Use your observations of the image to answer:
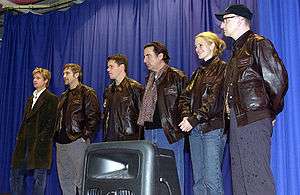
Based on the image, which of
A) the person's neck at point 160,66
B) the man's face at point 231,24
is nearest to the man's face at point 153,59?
the person's neck at point 160,66

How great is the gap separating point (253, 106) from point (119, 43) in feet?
10.1

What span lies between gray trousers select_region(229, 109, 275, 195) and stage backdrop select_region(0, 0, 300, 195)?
0.76 metres

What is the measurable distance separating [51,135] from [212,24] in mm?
1912

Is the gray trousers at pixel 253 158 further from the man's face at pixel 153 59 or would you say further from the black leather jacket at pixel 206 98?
the man's face at pixel 153 59

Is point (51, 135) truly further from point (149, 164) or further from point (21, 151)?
point (149, 164)

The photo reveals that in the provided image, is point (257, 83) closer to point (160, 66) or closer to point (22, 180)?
point (160, 66)

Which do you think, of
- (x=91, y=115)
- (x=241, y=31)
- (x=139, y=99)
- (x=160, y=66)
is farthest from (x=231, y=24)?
(x=91, y=115)

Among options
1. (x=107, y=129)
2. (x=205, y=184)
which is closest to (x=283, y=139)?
(x=205, y=184)

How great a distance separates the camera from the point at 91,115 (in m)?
4.01

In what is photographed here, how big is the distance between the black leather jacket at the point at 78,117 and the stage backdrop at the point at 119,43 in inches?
37.4

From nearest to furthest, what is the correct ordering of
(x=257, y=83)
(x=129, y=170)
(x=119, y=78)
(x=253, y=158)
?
1. (x=129, y=170)
2. (x=253, y=158)
3. (x=257, y=83)
4. (x=119, y=78)

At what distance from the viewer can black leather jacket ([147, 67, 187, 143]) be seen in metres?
3.25

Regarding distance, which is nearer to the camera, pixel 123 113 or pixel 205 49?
pixel 205 49

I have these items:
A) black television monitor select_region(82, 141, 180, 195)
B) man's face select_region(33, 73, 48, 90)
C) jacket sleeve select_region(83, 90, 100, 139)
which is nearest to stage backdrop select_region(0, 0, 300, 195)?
jacket sleeve select_region(83, 90, 100, 139)
